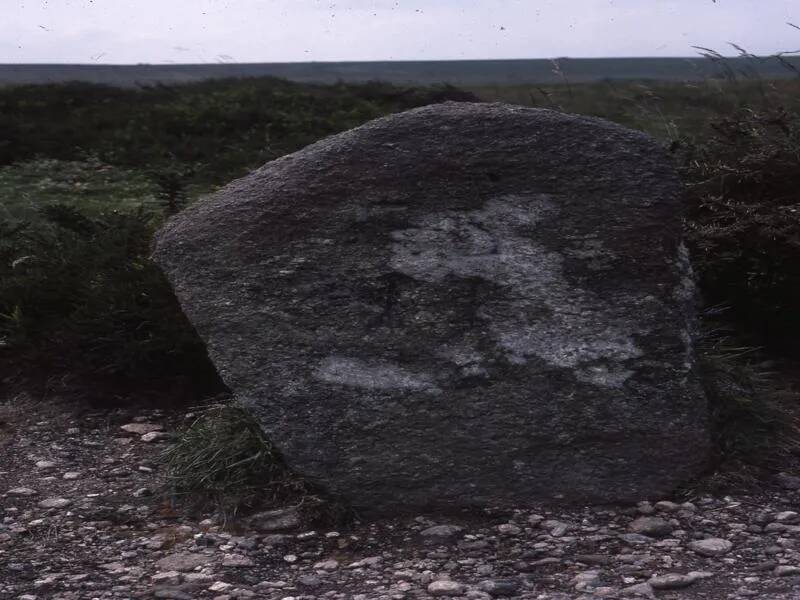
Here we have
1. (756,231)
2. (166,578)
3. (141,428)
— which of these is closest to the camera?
(166,578)

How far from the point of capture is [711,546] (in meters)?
3.06

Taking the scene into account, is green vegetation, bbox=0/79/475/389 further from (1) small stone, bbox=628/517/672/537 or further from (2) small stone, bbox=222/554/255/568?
(1) small stone, bbox=628/517/672/537

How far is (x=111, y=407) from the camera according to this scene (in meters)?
4.63

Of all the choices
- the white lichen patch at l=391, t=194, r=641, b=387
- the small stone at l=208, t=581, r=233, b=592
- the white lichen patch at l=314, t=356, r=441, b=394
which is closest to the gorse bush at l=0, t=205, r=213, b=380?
the white lichen patch at l=314, t=356, r=441, b=394

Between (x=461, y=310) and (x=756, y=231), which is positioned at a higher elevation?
(x=756, y=231)

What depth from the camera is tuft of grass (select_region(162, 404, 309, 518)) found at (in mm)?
3455

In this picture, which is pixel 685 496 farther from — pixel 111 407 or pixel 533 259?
pixel 111 407

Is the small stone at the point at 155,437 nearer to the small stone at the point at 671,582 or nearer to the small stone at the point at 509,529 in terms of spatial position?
the small stone at the point at 509,529

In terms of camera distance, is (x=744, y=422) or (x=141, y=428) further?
(x=141, y=428)

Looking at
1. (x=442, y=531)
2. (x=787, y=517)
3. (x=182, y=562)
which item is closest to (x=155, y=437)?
(x=182, y=562)

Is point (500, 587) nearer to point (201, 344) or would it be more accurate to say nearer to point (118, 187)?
point (201, 344)

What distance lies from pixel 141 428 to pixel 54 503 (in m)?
0.83

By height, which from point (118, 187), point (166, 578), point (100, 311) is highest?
point (118, 187)

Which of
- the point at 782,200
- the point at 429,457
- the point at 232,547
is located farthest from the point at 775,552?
the point at 782,200
